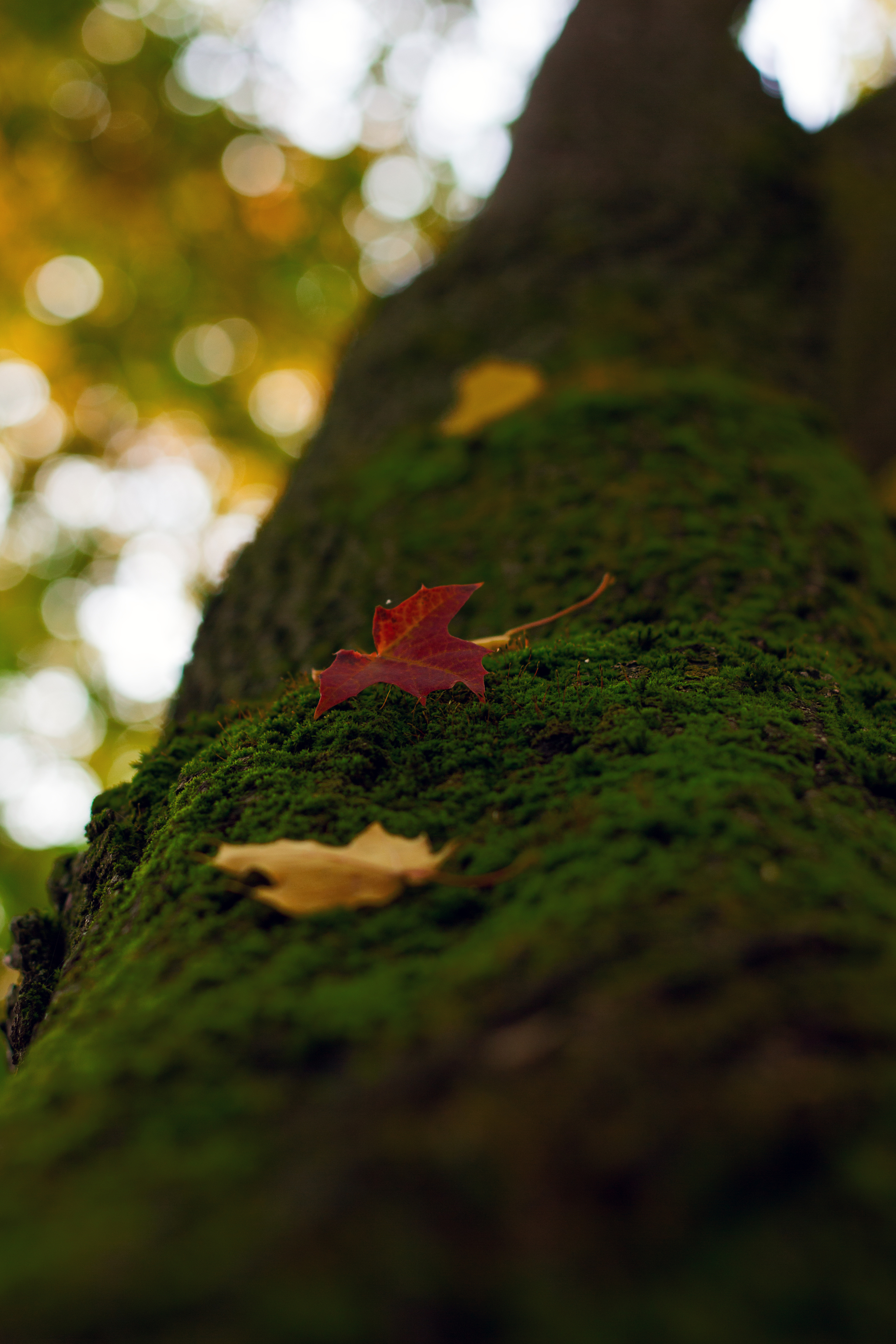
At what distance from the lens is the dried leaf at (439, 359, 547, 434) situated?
2162 mm

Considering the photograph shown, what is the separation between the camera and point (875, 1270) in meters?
0.42

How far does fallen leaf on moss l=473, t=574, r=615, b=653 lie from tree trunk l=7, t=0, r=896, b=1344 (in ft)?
0.11

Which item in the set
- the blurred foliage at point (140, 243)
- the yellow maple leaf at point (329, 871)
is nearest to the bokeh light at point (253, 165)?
the blurred foliage at point (140, 243)

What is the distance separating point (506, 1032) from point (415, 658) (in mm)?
618

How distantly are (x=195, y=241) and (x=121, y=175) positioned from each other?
71 centimetres

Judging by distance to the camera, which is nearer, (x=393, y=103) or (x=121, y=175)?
(x=121, y=175)

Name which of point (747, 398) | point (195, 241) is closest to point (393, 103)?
point (195, 241)

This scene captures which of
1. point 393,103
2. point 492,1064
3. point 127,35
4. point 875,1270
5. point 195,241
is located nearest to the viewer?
point 875,1270

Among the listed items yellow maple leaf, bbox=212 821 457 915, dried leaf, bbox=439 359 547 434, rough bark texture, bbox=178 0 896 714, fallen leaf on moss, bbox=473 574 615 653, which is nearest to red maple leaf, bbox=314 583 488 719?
fallen leaf on moss, bbox=473 574 615 653

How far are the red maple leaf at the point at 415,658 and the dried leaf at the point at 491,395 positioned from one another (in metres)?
1.16

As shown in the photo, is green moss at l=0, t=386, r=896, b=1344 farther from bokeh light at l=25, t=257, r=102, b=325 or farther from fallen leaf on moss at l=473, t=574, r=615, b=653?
bokeh light at l=25, t=257, r=102, b=325

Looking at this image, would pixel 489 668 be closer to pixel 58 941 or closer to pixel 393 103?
pixel 58 941

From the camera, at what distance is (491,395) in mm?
2211

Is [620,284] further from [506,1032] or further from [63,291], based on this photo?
[63,291]
